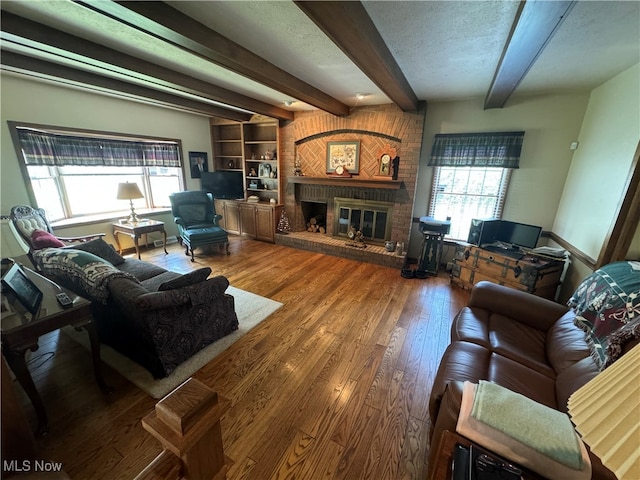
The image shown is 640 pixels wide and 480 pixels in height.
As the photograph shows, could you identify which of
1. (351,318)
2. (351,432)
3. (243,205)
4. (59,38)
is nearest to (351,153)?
(243,205)

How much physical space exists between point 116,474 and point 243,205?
449 cm

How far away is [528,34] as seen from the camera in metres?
1.59

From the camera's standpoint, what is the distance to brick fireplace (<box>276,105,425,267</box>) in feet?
12.8

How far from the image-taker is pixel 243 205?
5297 mm

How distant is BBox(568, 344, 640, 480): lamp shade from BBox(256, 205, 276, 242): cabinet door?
4.80m

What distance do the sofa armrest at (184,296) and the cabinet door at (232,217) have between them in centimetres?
Answer: 357

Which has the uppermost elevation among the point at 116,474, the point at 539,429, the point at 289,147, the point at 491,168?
the point at 289,147

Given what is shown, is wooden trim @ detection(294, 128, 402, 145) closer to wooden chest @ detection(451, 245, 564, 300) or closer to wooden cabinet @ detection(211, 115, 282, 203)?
wooden cabinet @ detection(211, 115, 282, 203)

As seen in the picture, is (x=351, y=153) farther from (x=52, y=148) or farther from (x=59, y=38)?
(x=52, y=148)

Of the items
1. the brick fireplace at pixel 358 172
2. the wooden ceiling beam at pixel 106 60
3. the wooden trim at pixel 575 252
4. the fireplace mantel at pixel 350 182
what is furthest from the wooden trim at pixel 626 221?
the wooden ceiling beam at pixel 106 60

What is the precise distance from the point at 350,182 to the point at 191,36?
2907mm

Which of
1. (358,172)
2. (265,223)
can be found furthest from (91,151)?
(358,172)

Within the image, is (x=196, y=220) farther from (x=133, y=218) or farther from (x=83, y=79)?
(x=83, y=79)

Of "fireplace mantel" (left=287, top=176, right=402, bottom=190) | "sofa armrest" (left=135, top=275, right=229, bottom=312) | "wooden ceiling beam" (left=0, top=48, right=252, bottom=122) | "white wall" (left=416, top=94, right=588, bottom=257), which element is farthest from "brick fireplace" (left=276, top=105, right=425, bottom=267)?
"sofa armrest" (left=135, top=275, right=229, bottom=312)
